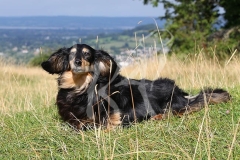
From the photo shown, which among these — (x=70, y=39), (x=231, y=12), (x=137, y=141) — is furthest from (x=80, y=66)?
(x=70, y=39)

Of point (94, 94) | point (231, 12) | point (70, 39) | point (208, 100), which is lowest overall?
point (70, 39)

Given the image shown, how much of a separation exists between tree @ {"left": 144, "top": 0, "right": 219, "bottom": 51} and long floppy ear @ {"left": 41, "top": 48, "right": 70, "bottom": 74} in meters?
14.3

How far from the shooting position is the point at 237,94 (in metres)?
6.34

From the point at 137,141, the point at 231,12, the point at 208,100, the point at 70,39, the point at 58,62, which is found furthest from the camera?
the point at 70,39

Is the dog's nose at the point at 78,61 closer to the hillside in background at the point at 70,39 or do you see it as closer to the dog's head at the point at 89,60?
the dog's head at the point at 89,60

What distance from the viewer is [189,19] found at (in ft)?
66.2

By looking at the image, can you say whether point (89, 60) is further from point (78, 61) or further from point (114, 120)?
point (114, 120)

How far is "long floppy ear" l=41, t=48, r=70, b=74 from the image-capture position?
5.43 meters

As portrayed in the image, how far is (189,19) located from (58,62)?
15511mm

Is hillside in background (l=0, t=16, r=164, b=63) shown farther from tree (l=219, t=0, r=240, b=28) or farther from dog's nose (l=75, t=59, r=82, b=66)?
tree (l=219, t=0, r=240, b=28)

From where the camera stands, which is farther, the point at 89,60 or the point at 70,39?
the point at 70,39

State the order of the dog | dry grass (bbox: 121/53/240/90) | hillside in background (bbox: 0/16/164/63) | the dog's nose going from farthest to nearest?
dry grass (bbox: 121/53/240/90) < hillside in background (bbox: 0/16/164/63) < the dog < the dog's nose

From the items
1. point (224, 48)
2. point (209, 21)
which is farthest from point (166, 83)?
point (209, 21)

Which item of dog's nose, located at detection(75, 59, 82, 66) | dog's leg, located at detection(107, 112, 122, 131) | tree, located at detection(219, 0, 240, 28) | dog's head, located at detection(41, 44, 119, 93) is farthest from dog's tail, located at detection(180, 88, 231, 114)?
tree, located at detection(219, 0, 240, 28)
